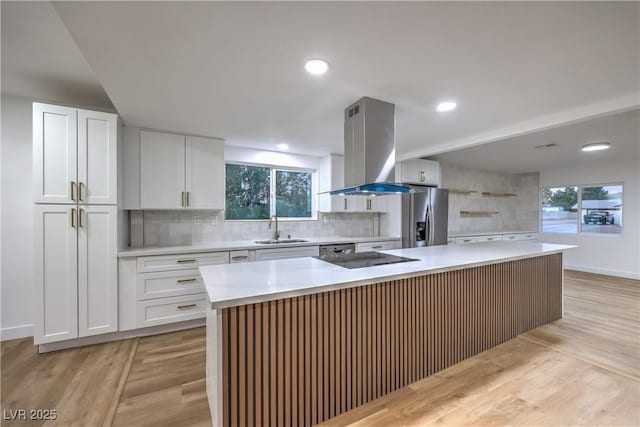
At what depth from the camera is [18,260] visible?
8.69 feet

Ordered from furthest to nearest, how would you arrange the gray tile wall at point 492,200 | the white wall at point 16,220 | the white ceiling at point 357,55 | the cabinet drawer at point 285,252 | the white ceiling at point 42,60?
the gray tile wall at point 492,200
the cabinet drawer at point 285,252
the white wall at point 16,220
the white ceiling at point 42,60
the white ceiling at point 357,55

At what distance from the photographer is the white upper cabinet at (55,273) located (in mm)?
2320

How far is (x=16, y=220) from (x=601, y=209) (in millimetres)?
9281

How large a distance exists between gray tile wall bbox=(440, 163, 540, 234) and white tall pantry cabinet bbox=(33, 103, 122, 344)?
549 cm

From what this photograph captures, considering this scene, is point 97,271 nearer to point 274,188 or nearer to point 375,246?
point 274,188

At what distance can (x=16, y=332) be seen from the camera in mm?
2654

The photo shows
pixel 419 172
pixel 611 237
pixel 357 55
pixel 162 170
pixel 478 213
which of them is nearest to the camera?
pixel 357 55

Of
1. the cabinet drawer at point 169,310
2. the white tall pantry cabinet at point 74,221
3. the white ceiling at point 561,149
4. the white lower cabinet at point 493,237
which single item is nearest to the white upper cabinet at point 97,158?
the white tall pantry cabinet at point 74,221

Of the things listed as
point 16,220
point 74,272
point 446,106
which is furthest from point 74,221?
point 446,106

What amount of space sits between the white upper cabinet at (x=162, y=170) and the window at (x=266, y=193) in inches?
30.3

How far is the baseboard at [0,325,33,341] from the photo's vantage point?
103 inches

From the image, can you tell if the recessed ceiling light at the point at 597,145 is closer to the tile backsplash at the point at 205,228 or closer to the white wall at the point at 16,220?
the tile backsplash at the point at 205,228

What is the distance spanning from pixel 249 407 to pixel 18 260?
9.54ft

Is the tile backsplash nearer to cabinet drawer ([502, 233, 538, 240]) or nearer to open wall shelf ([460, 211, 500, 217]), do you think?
open wall shelf ([460, 211, 500, 217])
